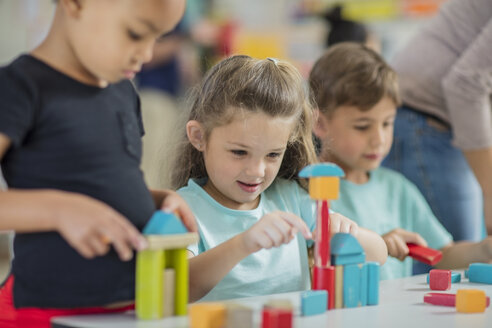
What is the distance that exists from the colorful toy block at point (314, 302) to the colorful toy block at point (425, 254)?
483 millimetres

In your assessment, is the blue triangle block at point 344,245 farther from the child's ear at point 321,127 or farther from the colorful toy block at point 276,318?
the child's ear at point 321,127

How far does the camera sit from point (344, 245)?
1027 mm

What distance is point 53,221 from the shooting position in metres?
0.78

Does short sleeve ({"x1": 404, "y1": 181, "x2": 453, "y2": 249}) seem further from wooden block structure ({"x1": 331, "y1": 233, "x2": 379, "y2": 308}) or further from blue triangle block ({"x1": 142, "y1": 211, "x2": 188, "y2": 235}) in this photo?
blue triangle block ({"x1": 142, "y1": 211, "x2": 188, "y2": 235})

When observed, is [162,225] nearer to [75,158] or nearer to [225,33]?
[75,158]

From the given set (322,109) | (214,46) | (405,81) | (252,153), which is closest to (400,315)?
(252,153)

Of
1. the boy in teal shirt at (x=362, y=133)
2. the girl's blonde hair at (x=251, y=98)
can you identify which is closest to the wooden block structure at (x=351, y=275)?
the girl's blonde hair at (x=251, y=98)

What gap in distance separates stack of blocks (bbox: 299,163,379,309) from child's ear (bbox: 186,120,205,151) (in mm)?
371

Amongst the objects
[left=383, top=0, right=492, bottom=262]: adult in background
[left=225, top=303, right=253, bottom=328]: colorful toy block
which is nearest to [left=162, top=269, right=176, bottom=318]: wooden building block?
[left=225, top=303, right=253, bottom=328]: colorful toy block

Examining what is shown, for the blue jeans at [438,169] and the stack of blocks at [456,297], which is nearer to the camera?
the stack of blocks at [456,297]

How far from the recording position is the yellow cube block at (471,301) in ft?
3.34

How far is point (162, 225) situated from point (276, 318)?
186 millimetres

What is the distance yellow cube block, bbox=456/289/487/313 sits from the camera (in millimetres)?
1017

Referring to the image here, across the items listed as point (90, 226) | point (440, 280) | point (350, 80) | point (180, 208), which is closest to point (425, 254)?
point (440, 280)
